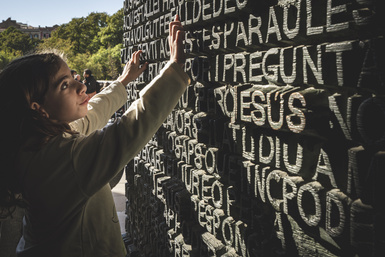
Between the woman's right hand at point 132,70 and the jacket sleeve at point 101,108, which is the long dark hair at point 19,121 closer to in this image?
the jacket sleeve at point 101,108

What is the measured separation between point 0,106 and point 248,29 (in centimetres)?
130

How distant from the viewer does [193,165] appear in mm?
2393

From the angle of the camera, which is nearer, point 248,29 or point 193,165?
point 248,29

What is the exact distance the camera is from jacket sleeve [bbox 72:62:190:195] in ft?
4.77

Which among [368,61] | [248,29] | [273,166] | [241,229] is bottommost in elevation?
[241,229]

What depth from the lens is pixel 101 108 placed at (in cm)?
246

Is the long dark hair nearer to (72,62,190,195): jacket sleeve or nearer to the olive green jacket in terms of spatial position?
the olive green jacket

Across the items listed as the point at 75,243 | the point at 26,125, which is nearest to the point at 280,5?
the point at 26,125

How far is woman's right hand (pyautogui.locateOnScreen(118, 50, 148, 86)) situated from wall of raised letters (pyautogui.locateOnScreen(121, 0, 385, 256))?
0.42 metres

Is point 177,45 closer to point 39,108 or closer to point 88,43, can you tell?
point 39,108

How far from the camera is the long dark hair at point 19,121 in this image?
1511 mm

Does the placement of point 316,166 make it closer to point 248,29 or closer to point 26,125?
point 248,29

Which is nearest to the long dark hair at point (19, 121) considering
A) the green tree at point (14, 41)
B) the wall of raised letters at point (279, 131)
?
the wall of raised letters at point (279, 131)

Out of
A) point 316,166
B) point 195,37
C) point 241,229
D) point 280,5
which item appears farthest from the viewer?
point 195,37
